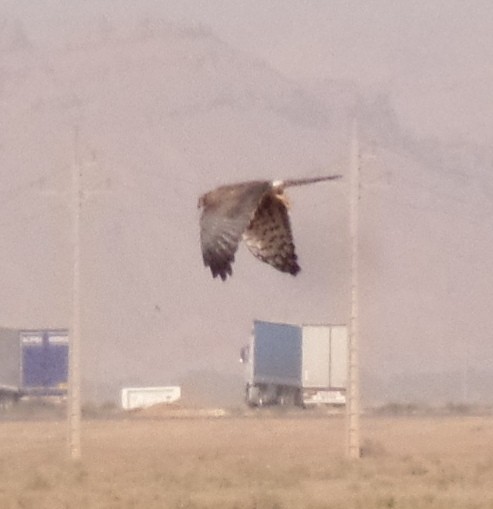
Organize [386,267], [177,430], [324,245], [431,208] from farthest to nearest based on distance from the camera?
[431,208]
[386,267]
[177,430]
[324,245]

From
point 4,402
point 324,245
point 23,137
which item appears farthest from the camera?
point 23,137

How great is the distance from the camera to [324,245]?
29.8 meters

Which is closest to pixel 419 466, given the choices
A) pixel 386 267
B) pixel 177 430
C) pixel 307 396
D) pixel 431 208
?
pixel 177 430

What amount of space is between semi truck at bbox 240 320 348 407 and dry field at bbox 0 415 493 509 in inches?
249

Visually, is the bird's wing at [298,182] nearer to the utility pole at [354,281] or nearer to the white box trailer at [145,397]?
the utility pole at [354,281]

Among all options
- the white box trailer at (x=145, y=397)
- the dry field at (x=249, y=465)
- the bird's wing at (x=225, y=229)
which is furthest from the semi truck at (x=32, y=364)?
the bird's wing at (x=225, y=229)

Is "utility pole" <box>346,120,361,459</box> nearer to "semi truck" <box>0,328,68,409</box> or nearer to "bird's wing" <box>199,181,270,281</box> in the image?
"bird's wing" <box>199,181,270,281</box>

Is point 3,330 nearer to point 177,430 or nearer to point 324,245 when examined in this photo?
point 177,430

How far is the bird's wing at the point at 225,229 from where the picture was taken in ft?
28.4

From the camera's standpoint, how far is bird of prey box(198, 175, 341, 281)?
8.69 meters

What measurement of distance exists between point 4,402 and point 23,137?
375ft

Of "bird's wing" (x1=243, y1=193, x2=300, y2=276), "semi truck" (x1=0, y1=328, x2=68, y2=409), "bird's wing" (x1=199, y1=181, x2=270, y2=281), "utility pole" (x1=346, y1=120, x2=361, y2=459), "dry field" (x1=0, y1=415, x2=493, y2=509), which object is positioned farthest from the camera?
"semi truck" (x1=0, y1=328, x2=68, y2=409)

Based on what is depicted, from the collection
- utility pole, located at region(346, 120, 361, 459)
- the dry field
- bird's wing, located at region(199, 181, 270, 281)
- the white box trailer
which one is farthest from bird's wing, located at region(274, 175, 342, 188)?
the white box trailer

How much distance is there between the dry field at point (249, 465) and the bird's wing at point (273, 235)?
21691 millimetres
